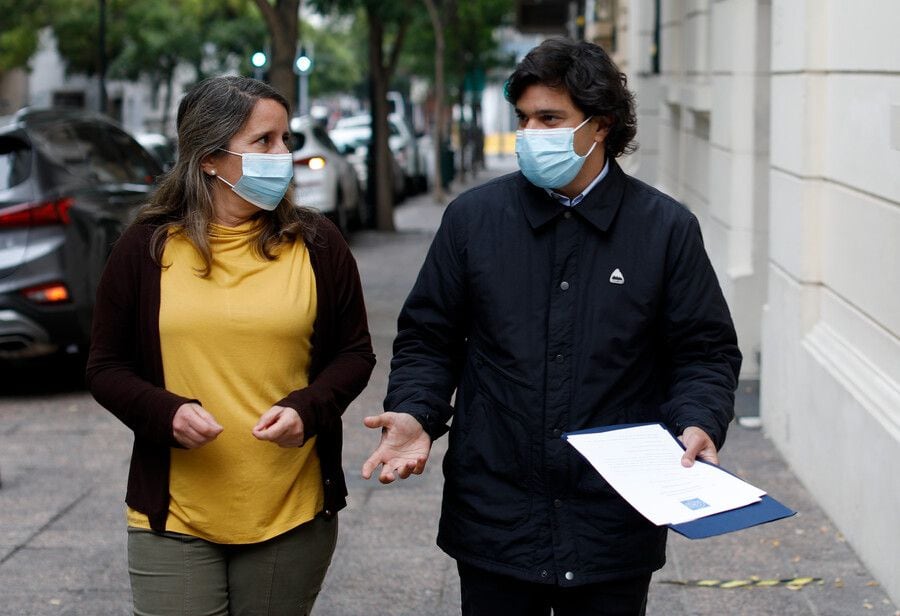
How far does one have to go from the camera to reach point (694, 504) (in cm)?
298

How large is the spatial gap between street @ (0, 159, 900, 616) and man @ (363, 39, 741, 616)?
2113 millimetres

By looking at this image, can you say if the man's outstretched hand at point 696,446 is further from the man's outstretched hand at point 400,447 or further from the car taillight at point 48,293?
the car taillight at point 48,293

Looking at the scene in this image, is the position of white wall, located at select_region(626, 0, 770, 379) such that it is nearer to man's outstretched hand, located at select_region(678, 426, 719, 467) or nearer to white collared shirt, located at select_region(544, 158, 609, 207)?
white collared shirt, located at select_region(544, 158, 609, 207)

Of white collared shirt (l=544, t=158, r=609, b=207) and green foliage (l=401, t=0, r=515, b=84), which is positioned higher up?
green foliage (l=401, t=0, r=515, b=84)

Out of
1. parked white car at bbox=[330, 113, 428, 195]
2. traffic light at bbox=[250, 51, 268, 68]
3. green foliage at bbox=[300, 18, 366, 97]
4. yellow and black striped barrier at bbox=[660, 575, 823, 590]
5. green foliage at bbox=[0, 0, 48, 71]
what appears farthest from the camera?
green foliage at bbox=[300, 18, 366, 97]

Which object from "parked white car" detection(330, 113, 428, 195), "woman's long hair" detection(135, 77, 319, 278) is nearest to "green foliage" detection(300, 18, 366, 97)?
"parked white car" detection(330, 113, 428, 195)

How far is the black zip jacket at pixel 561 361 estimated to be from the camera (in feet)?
10.6

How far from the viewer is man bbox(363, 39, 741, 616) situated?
10.6ft

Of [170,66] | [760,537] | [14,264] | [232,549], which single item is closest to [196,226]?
[232,549]

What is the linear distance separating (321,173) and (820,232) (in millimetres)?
12265

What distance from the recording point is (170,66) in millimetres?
46719

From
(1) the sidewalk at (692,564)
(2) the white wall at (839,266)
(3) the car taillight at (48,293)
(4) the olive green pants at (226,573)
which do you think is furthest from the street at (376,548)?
(4) the olive green pants at (226,573)

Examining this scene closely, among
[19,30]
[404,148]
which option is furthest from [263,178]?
[19,30]

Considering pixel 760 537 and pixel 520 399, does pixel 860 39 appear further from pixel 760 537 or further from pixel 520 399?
pixel 520 399
